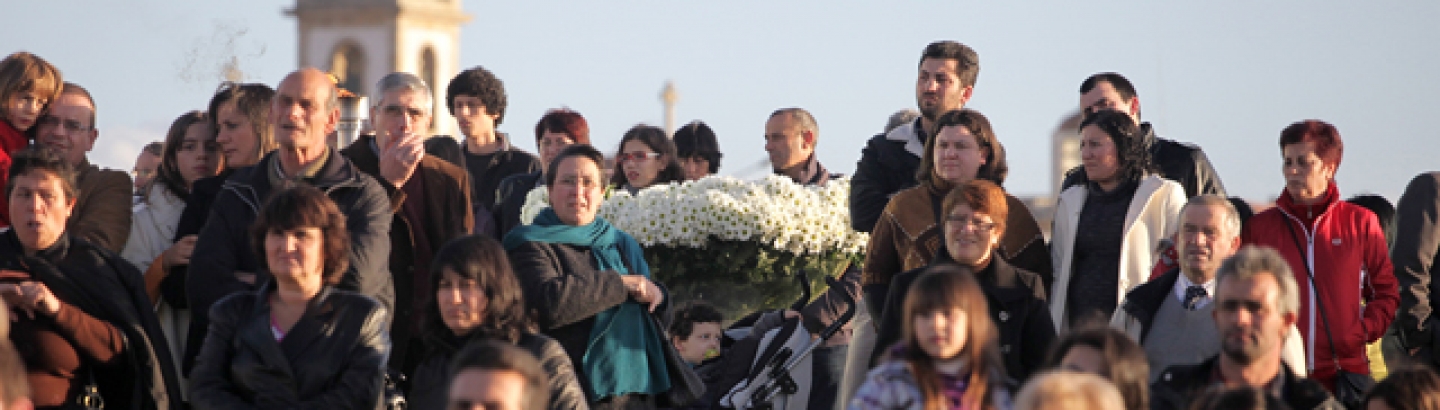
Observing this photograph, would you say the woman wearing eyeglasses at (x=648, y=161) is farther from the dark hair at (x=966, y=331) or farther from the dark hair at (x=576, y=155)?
the dark hair at (x=966, y=331)

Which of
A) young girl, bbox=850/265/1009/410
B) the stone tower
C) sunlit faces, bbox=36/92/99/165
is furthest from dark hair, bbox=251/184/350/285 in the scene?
the stone tower

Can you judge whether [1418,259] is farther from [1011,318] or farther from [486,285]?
[486,285]

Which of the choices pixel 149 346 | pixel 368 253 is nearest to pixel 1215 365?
pixel 368 253

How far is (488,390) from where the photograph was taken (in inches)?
256

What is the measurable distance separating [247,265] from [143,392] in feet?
1.84

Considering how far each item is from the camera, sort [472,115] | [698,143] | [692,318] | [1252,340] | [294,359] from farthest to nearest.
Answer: [698,143]
[472,115]
[692,318]
[294,359]
[1252,340]

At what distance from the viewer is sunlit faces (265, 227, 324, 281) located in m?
6.98

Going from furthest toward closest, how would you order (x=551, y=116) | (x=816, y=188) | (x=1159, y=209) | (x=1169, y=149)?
1. (x=551, y=116)
2. (x=816, y=188)
3. (x=1169, y=149)
4. (x=1159, y=209)

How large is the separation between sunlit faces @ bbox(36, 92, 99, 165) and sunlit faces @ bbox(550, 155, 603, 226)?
1.90 meters

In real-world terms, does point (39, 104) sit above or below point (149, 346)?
above

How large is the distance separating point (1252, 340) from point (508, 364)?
2.34 metres

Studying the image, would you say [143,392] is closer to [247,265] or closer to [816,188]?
[247,265]

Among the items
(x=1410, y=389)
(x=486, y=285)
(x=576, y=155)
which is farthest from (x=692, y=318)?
(x=1410, y=389)

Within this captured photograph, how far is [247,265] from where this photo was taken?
7.52m
